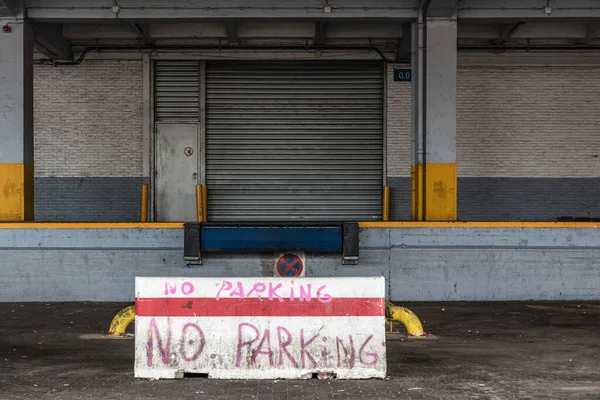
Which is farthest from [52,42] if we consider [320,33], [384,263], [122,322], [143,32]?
[122,322]

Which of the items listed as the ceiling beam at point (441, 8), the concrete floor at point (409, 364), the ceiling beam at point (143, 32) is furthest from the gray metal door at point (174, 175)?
the concrete floor at point (409, 364)

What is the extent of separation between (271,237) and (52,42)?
853 cm

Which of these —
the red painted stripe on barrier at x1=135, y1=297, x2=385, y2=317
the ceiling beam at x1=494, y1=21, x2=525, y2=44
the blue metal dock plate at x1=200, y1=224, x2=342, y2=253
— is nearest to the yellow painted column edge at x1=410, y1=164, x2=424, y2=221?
the blue metal dock plate at x1=200, y1=224, x2=342, y2=253

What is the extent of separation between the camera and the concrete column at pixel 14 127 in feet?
49.8

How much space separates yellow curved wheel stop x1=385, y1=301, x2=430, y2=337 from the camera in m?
9.71

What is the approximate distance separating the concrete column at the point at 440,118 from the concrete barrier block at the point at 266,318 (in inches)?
327

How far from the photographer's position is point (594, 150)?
20.3 metres

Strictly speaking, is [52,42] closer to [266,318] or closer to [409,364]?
[266,318]

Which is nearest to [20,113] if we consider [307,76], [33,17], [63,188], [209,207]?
[33,17]

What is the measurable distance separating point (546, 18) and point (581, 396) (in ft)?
35.8

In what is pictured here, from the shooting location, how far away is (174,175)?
20312 mm

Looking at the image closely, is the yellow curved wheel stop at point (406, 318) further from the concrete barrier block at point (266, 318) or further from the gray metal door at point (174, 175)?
the gray metal door at point (174, 175)

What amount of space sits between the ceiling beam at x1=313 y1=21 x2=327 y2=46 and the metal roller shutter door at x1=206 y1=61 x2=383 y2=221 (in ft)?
2.44

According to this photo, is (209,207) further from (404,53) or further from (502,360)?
(502,360)
